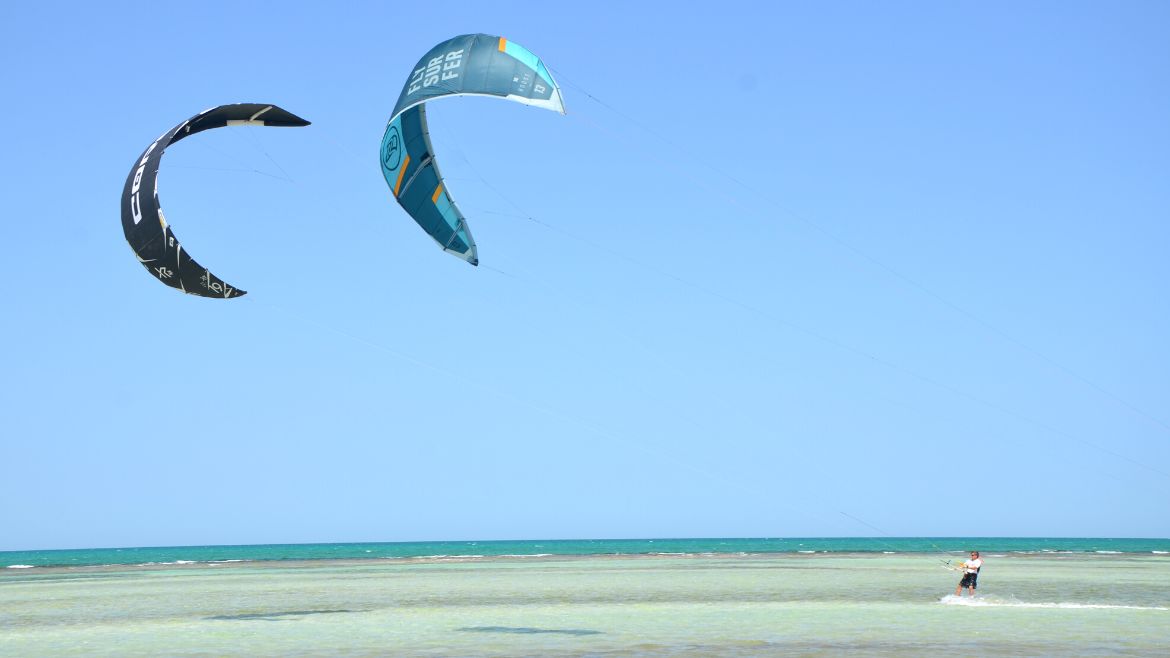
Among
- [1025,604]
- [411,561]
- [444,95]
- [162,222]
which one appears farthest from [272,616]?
[411,561]

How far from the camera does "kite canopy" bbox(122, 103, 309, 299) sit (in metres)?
18.9

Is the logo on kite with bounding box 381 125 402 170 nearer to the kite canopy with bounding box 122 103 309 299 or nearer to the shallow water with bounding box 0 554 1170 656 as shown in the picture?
the kite canopy with bounding box 122 103 309 299

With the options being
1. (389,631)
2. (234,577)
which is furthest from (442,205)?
(234,577)

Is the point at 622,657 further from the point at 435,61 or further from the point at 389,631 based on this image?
the point at 435,61

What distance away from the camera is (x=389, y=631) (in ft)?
62.8

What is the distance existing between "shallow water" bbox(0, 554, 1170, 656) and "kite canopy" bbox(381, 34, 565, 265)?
7.52 m

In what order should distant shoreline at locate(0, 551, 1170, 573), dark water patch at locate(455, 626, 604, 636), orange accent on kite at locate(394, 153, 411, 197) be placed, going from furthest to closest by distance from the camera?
distant shoreline at locate(0, 551, 1170, 573) < orange accent on kite at locate(394, 153, 411, 197) < dark water patch at locate(455, 626, 604, 636)

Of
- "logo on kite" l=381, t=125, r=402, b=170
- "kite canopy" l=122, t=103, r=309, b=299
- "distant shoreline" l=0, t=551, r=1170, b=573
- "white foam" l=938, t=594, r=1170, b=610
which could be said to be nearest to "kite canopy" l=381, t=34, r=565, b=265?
"logo on kite" l=381, t=125, r=402, b=170

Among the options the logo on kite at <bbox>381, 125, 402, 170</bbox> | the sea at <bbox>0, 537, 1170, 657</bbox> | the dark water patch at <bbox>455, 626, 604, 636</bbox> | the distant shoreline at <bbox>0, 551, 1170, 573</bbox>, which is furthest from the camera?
the distant shoreline at <bbox>0, 551, 1170, 573</bbox>

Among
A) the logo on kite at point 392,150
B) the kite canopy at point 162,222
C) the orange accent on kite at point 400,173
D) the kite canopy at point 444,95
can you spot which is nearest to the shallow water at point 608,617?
the kite canopy at point 162,222

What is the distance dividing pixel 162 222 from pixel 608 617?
1085cm

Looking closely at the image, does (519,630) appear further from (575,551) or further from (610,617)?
(575,551)

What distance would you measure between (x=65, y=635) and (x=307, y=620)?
4.33 metres

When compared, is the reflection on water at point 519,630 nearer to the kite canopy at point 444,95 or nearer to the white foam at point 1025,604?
the kite canopy at point 444,95
